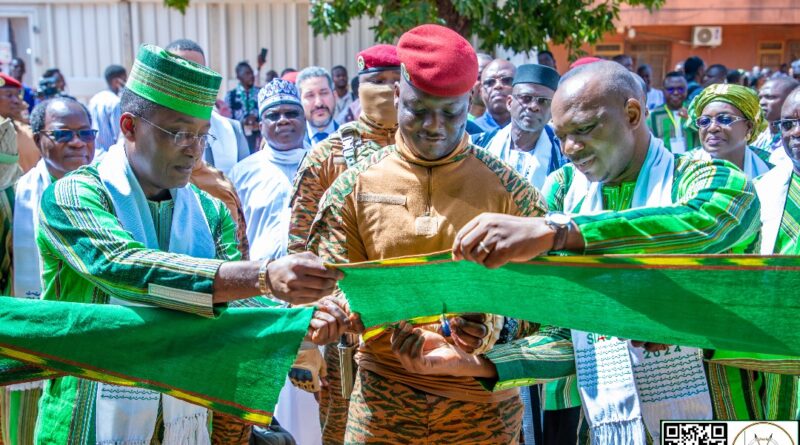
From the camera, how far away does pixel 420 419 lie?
3.47m

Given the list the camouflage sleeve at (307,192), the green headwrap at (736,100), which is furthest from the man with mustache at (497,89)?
the camouflage sleeve at (307,192)

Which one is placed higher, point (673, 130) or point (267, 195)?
point (673, 130)

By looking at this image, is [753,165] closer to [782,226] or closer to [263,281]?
[782,226]

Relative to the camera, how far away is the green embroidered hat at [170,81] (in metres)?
3.29

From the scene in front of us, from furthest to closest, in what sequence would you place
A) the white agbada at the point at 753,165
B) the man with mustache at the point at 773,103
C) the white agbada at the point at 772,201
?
the man with mustache at the point at 773,103, the white agbada at the point at 753,165, the white agbada at the point at 772,201

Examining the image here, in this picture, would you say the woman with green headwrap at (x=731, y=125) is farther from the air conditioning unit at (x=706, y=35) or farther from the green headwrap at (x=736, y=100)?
the air conditioning unit at (x=706, y=35)

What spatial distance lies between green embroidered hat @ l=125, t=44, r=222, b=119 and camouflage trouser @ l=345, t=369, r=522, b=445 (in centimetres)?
131

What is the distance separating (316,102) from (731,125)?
350 centimetres

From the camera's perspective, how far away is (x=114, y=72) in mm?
14109

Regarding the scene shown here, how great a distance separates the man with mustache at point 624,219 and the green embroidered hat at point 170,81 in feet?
4.24

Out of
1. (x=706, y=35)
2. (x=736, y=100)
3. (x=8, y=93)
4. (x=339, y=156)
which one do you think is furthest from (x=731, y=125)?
(x=706, y=35)

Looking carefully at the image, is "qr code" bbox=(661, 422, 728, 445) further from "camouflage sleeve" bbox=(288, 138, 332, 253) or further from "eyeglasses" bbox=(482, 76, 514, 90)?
"eyeglasses" bbox=(482, 76, 514, 90)

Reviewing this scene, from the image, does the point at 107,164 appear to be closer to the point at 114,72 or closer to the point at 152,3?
the point at 114,72

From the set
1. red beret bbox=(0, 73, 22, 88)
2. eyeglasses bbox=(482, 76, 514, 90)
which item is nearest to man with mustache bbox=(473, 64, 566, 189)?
eyeglasses bbox=(482, 76, 514, 90)
